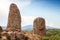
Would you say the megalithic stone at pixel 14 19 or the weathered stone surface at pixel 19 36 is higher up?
the megalithic stone at pixel 14 19

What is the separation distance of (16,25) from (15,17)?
6.75ft

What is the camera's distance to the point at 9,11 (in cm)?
5734

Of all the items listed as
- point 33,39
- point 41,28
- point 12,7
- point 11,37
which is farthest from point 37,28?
point 11,37

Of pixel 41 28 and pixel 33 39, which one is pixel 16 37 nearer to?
pixel 33 39

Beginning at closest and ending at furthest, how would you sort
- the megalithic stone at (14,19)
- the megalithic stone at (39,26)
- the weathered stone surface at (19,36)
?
the weathered stone surface at (19,36)
the megalithic stone at (14,19)
the megalithic stone at (39,26)

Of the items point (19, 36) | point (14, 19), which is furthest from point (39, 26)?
point (19, 36)

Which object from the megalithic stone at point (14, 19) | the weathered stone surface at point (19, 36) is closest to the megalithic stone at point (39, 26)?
the megalithic stone at point (14, 19)

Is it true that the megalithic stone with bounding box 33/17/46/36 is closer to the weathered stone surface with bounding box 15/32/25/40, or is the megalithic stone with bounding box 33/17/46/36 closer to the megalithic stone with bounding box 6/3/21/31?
the megalithic stone with bounding box 6/3/21/31

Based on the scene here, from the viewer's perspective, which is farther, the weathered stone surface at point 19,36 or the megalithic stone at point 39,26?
the megalithic stone at point 39,26

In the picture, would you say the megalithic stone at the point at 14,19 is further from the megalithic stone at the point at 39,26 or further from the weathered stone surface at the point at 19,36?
the weathered stone surface at the point at 19,36

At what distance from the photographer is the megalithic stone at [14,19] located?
54.1 meters

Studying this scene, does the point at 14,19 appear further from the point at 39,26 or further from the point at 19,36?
the point at 19,36

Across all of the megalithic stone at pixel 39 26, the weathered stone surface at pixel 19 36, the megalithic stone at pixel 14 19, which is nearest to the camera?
the weathered stone surface at pixel 19 36

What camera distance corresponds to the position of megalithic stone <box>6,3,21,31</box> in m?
54.1
